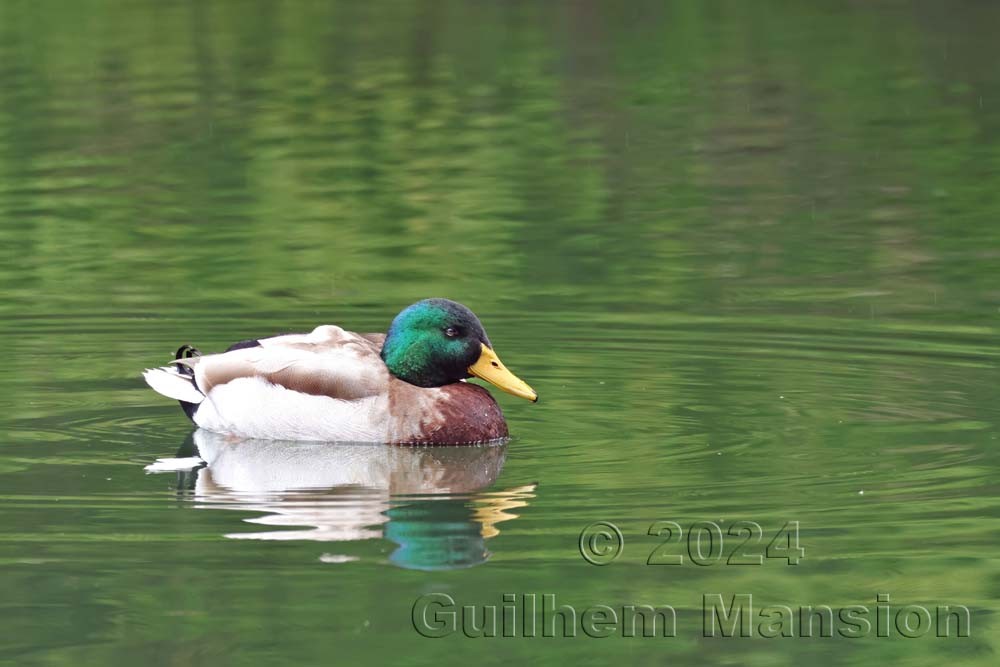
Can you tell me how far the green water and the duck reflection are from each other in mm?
32

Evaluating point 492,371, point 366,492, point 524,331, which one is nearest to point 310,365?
point 492,371

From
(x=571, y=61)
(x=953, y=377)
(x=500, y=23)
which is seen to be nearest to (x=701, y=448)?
(x=953, y=377)

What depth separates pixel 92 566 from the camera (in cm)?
914

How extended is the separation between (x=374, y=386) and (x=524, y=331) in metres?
3.00

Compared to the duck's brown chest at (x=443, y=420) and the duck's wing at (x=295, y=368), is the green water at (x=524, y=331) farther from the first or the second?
the duck's wing at (x=295, y=368)

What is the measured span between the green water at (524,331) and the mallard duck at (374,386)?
0.57 feet

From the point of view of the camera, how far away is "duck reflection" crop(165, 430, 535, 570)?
31.7 feet

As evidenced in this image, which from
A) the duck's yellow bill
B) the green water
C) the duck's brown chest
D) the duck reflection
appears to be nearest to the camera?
the green water

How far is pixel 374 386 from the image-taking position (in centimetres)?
1198

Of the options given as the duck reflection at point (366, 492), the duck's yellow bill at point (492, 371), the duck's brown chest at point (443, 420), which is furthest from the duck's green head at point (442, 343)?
the duck reflection at point (366, 492)

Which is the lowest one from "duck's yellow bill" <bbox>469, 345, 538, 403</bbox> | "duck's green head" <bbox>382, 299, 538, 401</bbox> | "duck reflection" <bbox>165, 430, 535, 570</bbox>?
"duck reflection" <bbox>165, 430, 535, 570</bbox>

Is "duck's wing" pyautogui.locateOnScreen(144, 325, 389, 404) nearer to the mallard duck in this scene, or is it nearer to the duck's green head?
the mallard duck

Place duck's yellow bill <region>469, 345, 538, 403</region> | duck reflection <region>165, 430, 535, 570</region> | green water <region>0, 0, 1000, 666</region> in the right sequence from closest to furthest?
green water <region>0, 0, 1000, 666</region>, duck reflection <region>165, 430, 535, 570</region>, duck's yellow bill <region>469, 345, 538, 403</region>

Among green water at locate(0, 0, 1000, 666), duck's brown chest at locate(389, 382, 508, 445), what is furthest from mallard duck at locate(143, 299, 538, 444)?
green water at locate(0, 0, 1000, 666)
